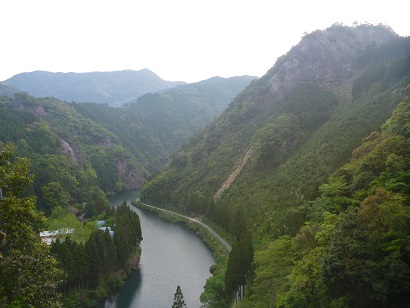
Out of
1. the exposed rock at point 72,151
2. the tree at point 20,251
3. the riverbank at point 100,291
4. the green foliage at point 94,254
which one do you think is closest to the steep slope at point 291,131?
the green foliage at point 94,254

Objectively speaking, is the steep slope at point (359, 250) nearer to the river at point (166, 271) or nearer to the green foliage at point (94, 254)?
the river at point (166, 271)

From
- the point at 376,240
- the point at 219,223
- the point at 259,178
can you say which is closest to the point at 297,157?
the point at 259,178

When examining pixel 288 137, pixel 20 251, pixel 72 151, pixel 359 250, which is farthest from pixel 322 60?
pixel 20 251

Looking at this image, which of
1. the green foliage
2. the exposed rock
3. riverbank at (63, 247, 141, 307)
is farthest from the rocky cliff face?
riverbank at (63, 247, 141, 307)

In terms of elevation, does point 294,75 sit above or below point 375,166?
above

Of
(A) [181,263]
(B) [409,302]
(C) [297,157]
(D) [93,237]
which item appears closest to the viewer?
Result: (B) [409,302]

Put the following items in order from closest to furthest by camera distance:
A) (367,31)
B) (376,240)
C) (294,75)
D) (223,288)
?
(376,240) → (223,288) → (294,75) → (367,31)

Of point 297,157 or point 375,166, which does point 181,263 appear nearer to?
point 297,157
